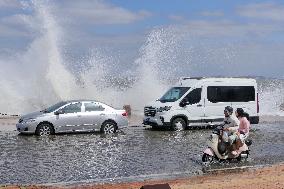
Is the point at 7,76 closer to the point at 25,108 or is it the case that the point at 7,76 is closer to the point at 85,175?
the point at 25,108

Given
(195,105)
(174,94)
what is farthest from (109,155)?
(174,94)

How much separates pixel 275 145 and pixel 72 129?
881cm

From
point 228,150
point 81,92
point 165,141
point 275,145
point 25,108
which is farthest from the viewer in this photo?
point 81,92

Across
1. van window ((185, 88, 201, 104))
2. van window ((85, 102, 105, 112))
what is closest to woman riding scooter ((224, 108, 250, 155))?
van window ((185, 88, 201, 104))

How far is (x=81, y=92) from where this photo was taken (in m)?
46.6

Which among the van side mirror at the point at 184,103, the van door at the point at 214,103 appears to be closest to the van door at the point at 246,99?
the van door at the point at 214,103

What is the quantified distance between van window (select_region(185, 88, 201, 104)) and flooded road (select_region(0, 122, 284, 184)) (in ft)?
5.60

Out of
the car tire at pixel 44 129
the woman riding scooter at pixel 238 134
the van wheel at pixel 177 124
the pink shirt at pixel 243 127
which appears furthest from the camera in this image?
the van wheel at pixel 177 124

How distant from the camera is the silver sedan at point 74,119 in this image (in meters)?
22.8

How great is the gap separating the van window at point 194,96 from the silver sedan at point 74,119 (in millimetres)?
3183

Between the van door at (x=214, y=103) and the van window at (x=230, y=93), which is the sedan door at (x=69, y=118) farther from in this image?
the van window at (x=230, y=93)

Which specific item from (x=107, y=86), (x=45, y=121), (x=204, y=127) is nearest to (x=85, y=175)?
(x=45, y=121)

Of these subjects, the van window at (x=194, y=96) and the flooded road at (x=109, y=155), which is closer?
the flooded road at (x=109, y=155)

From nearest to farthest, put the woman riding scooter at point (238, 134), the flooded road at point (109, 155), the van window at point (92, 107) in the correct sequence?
the flooded road at point (109, 155) → the woman riding scooter at point (238, 134) → the van window at point (92, 107)
